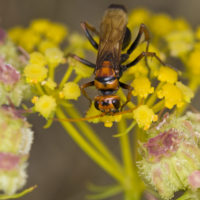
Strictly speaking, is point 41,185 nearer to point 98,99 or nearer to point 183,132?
point 98,99

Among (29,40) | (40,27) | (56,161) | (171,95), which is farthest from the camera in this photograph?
(56,161)

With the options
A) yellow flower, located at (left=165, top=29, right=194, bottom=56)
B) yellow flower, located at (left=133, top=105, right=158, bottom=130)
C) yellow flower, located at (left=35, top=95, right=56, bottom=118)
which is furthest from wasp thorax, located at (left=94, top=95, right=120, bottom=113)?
yellow flower, located at (left=165, top=29, right=194, bottom=56)

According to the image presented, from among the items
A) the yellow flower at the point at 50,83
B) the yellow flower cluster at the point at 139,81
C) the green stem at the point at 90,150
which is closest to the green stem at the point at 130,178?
the green stem at the point at 90,150

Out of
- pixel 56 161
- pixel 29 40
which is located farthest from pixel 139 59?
pixel 56 161

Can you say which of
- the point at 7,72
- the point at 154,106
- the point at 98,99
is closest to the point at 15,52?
the point at 7,72

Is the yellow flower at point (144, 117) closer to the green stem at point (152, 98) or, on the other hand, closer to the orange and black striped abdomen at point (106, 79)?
the green stem at point (152, 98)

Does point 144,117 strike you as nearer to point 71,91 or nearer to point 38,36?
point 71,91
